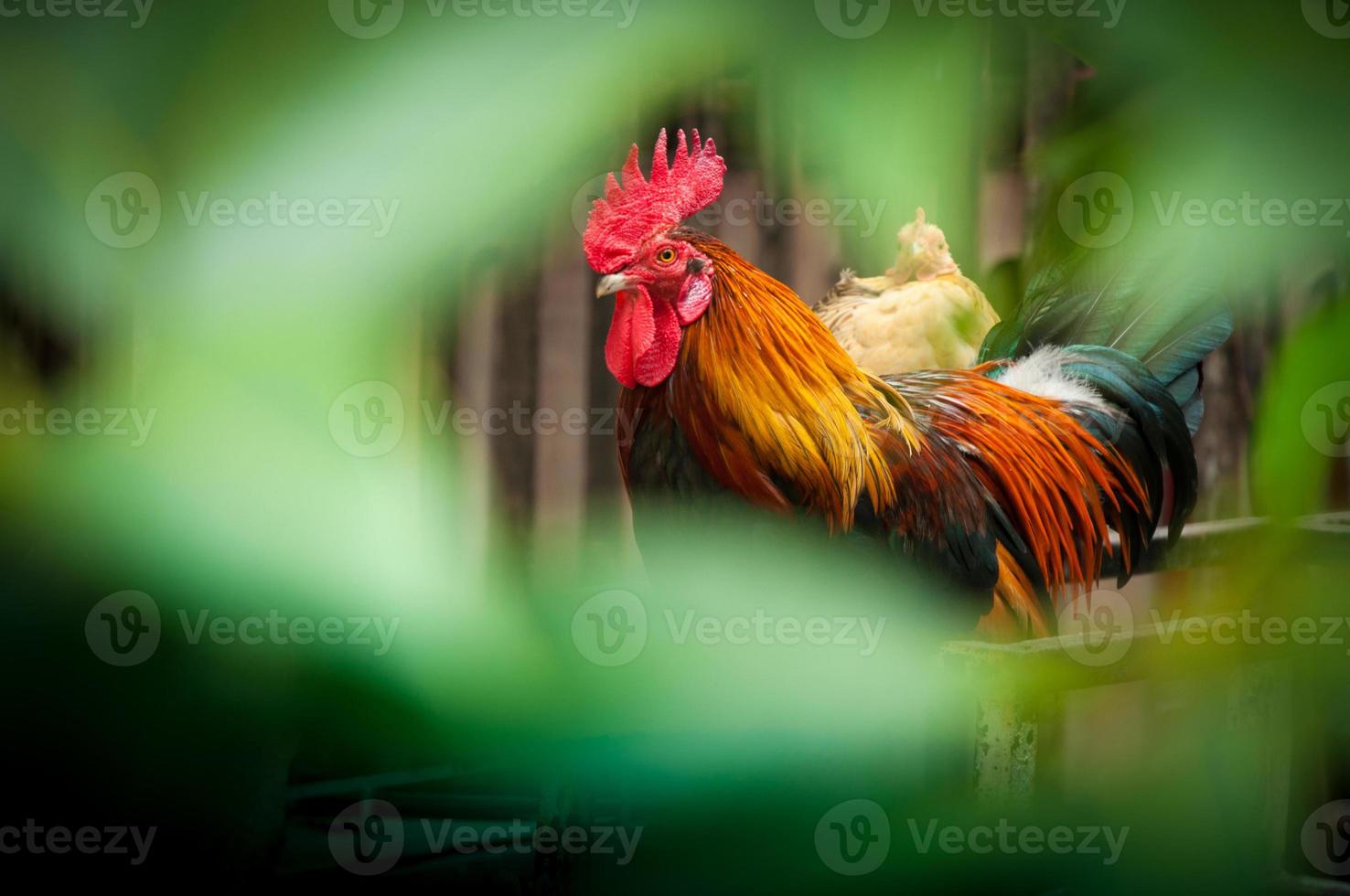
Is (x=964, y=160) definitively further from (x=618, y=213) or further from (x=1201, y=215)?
(x=618, y=213)

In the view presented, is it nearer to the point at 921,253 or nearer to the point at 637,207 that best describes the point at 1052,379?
the point at 921,253

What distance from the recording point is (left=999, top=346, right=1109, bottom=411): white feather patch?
2.92m

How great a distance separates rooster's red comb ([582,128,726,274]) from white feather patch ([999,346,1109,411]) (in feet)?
3.17

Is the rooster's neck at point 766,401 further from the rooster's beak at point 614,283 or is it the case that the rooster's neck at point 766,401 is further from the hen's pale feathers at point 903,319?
the hen's pale feathers at point 903,319

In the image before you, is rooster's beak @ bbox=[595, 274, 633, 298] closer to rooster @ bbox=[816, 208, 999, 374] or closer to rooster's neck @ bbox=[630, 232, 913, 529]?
→ rooster's neck @ bbox=[630, 232, 913, 529]

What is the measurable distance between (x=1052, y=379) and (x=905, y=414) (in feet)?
1.69

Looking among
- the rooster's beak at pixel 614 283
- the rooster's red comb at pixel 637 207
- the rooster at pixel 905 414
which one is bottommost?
the rooster at pixel 905 414

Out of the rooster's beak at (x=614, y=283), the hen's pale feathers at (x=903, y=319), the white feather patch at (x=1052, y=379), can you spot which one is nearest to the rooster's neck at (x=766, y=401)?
the rooster's beak at (x=614, y=283)

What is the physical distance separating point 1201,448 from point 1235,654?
523mm

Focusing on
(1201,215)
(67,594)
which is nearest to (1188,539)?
(1201,215)

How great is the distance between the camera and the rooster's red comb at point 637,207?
92.0 inches

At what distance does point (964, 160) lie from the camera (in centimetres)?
296

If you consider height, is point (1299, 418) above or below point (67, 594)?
above

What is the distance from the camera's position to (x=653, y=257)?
91.9 inches
